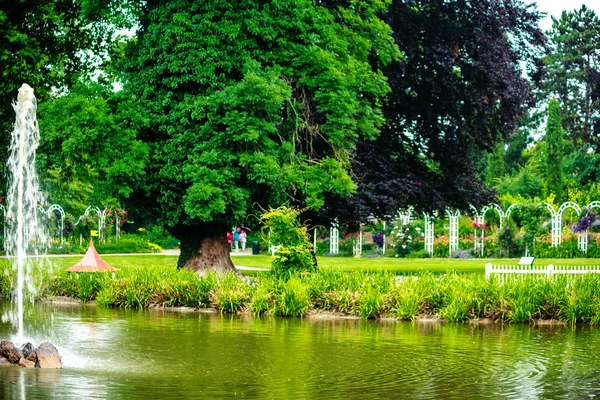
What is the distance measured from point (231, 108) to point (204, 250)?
4.16m

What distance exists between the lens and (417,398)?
1154 centimetres

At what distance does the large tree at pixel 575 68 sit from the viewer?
7675cm

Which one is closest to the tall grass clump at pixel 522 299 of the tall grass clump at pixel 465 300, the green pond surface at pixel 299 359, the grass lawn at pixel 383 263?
the tall grass clump at pixel 465 300

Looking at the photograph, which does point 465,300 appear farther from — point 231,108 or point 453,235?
point 453,235

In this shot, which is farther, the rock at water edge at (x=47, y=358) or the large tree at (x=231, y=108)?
the large tree at (x=231, y=108)

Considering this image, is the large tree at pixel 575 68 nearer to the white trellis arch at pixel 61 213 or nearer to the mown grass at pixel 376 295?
the white trellis arch at pixel 61 213

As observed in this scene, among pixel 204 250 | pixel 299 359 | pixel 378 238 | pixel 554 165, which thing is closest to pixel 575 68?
pixel 554 165

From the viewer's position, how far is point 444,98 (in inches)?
1308

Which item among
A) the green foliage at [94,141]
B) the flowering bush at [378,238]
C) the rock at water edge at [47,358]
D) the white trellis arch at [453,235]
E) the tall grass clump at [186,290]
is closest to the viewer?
the rock at water edge at [47,358]

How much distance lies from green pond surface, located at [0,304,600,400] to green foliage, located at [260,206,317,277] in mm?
2986

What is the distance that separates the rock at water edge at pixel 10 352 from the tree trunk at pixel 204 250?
41.8ft

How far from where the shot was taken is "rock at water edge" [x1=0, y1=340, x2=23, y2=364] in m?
13.9

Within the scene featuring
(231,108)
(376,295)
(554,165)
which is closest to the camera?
(376,295)

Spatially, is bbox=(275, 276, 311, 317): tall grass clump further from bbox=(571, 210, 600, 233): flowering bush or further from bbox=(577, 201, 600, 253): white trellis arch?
bbox=(577, 201, 600, 253): white trellis arch
